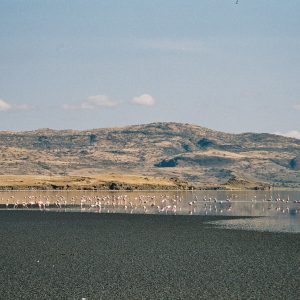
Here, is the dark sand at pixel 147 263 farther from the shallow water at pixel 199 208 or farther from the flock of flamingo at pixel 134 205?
the flock of flamingo at pixel 134 205

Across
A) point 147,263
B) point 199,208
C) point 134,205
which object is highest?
point 147,263

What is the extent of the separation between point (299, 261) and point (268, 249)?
572 cm

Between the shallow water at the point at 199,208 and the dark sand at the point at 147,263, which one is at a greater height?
the dark sand at the point at 147,263

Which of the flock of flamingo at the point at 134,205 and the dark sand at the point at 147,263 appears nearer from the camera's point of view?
the dark sand at the point at 147,263

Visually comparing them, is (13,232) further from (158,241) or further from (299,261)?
(299,261)

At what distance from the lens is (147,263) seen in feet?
125

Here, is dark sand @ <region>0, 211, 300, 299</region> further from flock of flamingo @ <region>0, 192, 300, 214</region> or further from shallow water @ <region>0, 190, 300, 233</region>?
flock of flamingo @ <region>0, 192, 300, 214</region>

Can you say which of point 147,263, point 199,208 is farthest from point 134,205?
point 147,263

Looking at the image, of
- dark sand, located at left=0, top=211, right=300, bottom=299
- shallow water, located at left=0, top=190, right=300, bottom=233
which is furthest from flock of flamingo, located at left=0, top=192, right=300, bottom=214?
dark sand, located at left=0, top=211, right=300, bottom=299

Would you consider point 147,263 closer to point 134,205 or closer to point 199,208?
point 199,208

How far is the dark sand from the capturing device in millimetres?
29797

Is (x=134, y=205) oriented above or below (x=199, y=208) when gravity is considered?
below

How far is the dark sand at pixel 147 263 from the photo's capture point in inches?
1173

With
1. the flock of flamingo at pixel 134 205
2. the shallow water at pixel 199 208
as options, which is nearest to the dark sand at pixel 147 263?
the shallow water at pixel 199 208
